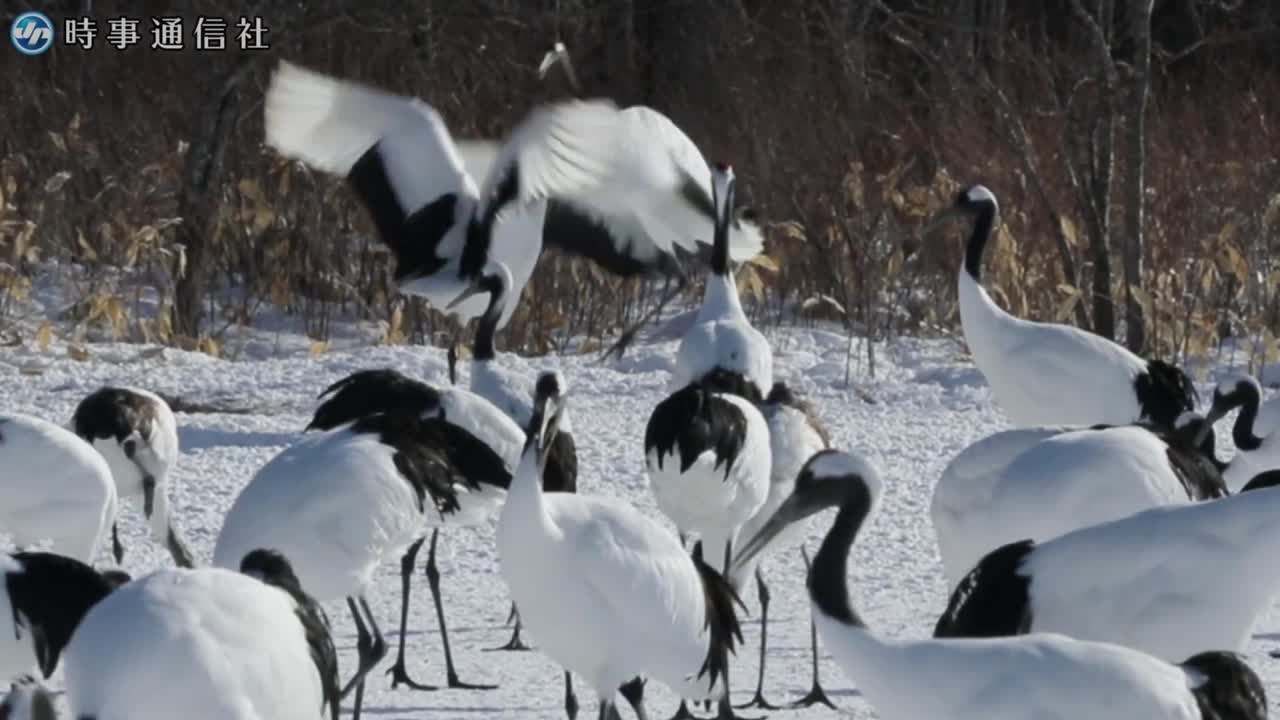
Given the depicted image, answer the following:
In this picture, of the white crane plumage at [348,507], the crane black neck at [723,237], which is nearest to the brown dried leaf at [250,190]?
the crane black neck at [723,237]

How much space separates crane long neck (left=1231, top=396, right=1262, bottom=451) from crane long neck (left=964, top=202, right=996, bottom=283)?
102 cm

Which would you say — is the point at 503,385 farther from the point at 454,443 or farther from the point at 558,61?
the point at 558,61

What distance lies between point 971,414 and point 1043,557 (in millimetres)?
5061

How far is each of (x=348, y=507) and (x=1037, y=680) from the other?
2281mm

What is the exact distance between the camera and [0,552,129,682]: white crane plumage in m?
5.64

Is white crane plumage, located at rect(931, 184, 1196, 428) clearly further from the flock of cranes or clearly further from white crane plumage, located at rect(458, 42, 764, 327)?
white crane plumage, located at rect(458, 42, 764, 327)

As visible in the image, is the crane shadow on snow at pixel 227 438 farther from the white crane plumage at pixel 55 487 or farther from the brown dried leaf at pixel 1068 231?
the brown dried leaf at pixel 1068 231

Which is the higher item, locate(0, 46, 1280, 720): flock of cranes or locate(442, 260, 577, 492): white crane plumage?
locate(0, 46, 1280, 720): flock of cranes

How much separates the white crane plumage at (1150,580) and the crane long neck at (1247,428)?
3.11 metres

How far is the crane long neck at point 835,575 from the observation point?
16.4 ft

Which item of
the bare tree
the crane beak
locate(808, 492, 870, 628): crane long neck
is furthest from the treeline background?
locate(808, 492, 870, 628): crane long neck

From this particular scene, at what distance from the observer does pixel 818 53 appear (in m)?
16.9

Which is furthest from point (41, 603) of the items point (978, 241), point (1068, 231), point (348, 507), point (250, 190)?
point (250, 190)

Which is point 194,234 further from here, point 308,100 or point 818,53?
point 818,53
